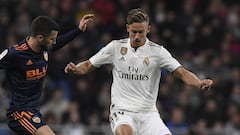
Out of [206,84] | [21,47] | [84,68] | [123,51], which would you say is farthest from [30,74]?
[206,84]

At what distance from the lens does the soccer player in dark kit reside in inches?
412

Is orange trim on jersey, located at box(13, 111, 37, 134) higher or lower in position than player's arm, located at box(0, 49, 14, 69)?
lower

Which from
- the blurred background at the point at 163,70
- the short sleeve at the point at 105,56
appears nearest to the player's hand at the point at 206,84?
the short sleeve at the point at 105,56

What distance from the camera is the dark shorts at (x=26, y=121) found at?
1054cm

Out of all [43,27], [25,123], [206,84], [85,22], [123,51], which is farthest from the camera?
[85,22]

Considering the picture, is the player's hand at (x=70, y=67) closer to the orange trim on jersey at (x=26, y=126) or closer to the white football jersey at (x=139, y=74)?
the white football jersey at (x=139, y=74)

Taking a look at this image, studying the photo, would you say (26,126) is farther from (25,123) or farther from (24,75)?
(24,75)

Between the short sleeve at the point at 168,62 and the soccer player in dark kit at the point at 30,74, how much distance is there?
4.65ft

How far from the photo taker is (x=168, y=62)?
10.9 m

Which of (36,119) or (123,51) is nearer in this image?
(36,119)

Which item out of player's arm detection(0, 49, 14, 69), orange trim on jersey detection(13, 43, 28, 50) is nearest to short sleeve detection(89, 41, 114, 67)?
orange trim on jersey detection(13, 43, 28, 50)

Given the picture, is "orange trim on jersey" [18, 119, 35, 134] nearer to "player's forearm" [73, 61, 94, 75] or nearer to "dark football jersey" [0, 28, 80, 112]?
"dark football jersey" [0, 28, 80, 112]

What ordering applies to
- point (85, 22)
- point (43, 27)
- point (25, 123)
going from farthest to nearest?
point (85, 22), point (25, 123), point (43, 27)

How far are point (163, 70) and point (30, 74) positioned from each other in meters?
7.59
